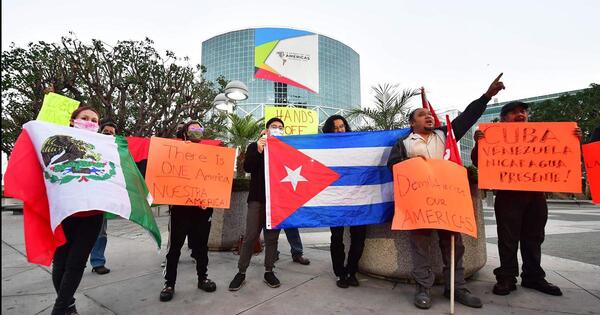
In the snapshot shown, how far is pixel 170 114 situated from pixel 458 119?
14.3 m

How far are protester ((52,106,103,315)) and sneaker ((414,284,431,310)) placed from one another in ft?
9.35

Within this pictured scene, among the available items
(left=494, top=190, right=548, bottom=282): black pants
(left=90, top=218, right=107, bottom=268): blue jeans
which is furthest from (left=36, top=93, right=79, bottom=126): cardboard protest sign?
(left=494, top=190, right=548, bottom=282): black pants

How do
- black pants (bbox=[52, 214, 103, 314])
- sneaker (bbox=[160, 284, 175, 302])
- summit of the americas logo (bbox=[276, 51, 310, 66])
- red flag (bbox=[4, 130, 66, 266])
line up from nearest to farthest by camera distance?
red flag (bbox=[4, 130, 66, 266]) < black pants (bbox=[52, 214, 103, 314]) < sneaker (bbox=[160, 284, 175, 302]) < summit of the americas logo (bbox=[276, 51, 310, 66])

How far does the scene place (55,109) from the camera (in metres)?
4.12

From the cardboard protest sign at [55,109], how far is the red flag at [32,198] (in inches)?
70.4

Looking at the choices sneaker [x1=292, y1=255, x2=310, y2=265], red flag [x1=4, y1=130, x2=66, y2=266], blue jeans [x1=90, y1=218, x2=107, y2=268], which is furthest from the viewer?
sneaker [x1=292, y1=255, x2=310, y2=265]

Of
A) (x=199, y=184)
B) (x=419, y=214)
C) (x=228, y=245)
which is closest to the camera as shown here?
(x=419, y=214)

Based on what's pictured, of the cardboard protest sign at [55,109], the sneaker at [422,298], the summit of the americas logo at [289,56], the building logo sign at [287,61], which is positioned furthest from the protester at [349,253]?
the summit of the americas logo at [289,56]

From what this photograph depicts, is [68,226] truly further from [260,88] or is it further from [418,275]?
[260,88]

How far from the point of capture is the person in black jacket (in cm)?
295

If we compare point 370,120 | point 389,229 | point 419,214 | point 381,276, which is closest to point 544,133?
point 419,214

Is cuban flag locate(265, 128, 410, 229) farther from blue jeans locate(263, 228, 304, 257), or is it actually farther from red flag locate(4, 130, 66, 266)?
red flag locate(4, 130, 66, 266)

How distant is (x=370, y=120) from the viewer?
11.8 metres

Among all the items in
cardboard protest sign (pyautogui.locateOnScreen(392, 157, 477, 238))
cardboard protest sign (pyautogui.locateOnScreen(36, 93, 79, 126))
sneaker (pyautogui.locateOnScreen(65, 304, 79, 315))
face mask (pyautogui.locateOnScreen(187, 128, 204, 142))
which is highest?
cardboard protest sign (pyautogui.locateOnScreen(36, 93, 79, 126))
